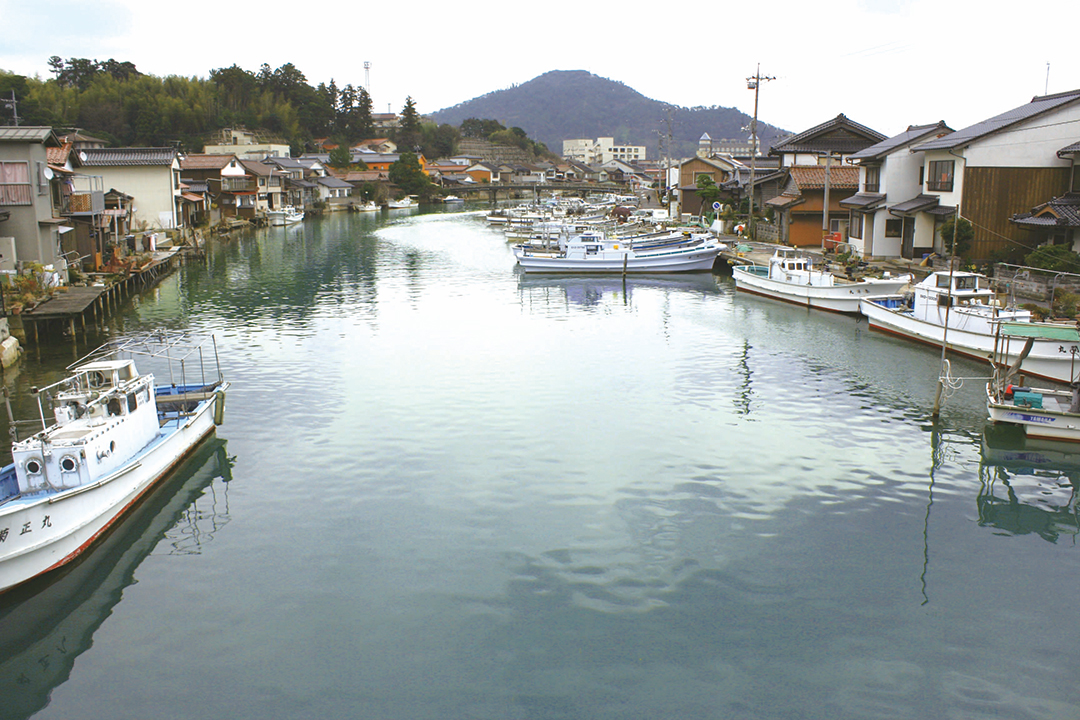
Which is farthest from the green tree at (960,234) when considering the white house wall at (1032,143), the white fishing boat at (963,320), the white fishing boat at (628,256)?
the white fishing boat at (628,256)

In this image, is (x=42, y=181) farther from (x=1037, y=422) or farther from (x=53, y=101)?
(x=53, y=101)

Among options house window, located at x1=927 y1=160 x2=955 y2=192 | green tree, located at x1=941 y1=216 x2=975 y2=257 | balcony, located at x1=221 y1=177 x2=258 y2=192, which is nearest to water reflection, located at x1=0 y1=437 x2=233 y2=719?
green tree, located at x1=941 y1=216 x2=975 y2=257

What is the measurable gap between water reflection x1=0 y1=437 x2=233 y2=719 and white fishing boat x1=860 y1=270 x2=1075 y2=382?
16.8m

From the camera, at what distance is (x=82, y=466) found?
39.9 feet

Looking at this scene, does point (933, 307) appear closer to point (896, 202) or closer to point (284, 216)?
point (896, 202)

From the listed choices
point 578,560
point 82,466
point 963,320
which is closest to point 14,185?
point 82,466

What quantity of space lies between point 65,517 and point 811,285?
27.2 m

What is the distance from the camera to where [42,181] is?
29.5 m

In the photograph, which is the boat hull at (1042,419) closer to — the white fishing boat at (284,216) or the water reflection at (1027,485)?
the water reflection at (1027,485)

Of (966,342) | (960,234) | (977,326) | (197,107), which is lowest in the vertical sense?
(966,342)

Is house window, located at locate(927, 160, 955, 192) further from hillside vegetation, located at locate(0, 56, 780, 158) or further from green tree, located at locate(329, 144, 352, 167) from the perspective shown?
green tree, located at locate(329, 144, 352, 167)

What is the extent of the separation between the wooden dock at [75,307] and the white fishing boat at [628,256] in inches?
820

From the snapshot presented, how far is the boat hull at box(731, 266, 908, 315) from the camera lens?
95.2ft

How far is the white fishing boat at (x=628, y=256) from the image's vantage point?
4359cm
